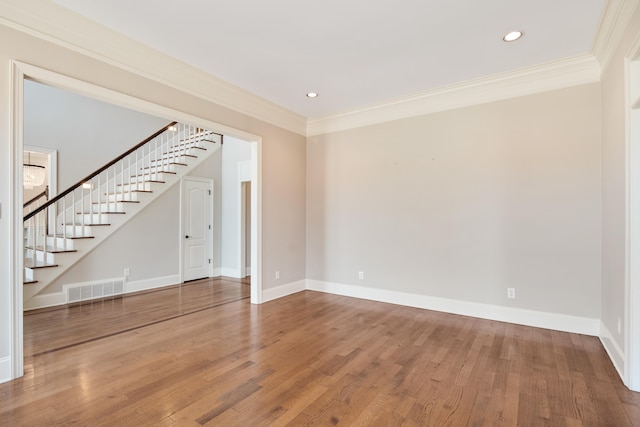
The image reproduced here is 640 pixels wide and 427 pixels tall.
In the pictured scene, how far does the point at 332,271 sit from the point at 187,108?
10.9 feet

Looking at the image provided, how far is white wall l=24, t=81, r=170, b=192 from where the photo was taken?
5.10 meters

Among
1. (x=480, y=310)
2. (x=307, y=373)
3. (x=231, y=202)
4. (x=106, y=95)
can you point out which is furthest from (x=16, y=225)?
(x=480, y=310)

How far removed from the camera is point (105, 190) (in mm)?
5832

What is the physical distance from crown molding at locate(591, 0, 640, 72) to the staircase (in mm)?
6311

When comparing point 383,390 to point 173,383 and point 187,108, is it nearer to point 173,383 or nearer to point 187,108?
point 173,383

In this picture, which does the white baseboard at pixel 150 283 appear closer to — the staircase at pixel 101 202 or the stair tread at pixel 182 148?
the staircase at pixel 101 202

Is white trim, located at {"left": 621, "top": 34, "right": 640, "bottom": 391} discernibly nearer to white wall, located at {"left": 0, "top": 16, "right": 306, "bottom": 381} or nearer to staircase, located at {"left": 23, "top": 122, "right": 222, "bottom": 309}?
white wall, located at {"left": 0, "top": 16, "right": 306, "bottom": 381}

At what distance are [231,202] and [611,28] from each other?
6.31 meters

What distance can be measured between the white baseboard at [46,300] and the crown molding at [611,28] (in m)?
7.20

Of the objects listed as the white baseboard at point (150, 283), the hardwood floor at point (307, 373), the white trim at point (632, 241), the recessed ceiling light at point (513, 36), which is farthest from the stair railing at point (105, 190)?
the white trim at point (632, 241)

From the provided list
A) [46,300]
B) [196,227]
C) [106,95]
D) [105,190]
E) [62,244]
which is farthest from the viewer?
[196,227]

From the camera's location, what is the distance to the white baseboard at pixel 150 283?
211 inches

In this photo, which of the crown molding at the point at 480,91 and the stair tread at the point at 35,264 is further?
the stair tread at the point at 35,264

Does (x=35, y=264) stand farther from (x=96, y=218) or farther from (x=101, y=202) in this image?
(x=101, y=202)
